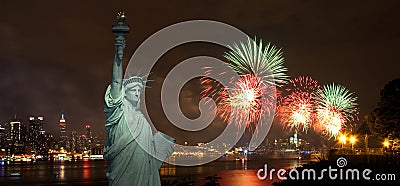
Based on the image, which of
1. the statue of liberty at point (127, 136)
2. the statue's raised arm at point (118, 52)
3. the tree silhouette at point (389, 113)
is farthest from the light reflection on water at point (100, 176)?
the statue's raised arm at point (118, 52)

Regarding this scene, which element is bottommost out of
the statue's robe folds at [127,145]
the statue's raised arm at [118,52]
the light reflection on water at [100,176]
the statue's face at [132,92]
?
the light reflection on water at [100,176]

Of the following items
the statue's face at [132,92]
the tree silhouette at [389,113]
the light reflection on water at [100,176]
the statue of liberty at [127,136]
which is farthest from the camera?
the light reflection on water at [100,176]

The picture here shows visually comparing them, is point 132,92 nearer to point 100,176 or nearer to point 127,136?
point 127,136

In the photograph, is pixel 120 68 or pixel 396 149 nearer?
pixel 120 68

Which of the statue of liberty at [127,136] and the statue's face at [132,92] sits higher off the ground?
the statue's face at [132,92]

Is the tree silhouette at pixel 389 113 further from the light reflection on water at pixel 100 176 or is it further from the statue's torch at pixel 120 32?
the statue's torch at pixel 120 32

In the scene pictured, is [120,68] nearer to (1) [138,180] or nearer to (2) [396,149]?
(1) [138,180]

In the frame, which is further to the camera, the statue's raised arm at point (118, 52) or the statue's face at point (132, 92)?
the statue's face at point (132, 92)

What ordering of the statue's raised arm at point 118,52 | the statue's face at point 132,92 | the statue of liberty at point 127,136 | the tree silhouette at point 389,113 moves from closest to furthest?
the statue's raised arm at point 118,52 → the statue of liberty at point 127,136 → the statue's face at point 132,92 → the tree silhouette at point 389,113

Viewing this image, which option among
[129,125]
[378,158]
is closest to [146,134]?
[129,125]
